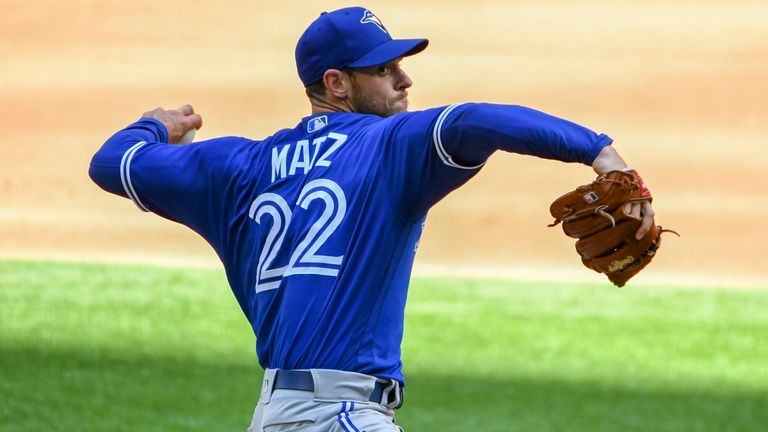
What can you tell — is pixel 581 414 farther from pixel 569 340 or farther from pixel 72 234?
pixel 72 234

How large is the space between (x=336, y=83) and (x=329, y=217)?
46cm

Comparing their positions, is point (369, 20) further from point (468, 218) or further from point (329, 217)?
point (468, 218)

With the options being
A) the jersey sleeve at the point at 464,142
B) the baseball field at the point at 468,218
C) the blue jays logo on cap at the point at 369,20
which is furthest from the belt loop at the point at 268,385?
the baseball field at the point at 468,218

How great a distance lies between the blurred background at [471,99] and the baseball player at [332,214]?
6881 millimetres

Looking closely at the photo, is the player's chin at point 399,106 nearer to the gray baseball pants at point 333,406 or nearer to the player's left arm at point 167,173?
the player's left arm at point 167,173

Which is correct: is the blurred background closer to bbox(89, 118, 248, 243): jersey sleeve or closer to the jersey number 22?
Answer: bbox(89, 118, 248, 243): jersey sleeve

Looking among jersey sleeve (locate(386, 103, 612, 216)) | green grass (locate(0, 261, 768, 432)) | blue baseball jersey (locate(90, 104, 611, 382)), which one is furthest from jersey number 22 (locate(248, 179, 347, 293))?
green grass (locate(0, 261, 768, 432))

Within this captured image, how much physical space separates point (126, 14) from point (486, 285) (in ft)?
15.2

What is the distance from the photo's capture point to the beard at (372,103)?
321 centimetres

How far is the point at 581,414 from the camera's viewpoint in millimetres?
6426

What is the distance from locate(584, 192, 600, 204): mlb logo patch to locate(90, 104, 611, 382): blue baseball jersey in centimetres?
23

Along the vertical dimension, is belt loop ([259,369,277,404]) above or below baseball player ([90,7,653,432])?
below

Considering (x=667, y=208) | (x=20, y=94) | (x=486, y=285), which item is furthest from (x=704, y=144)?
(x=20, y=94)

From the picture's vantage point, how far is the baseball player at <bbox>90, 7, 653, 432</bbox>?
9.25ft
